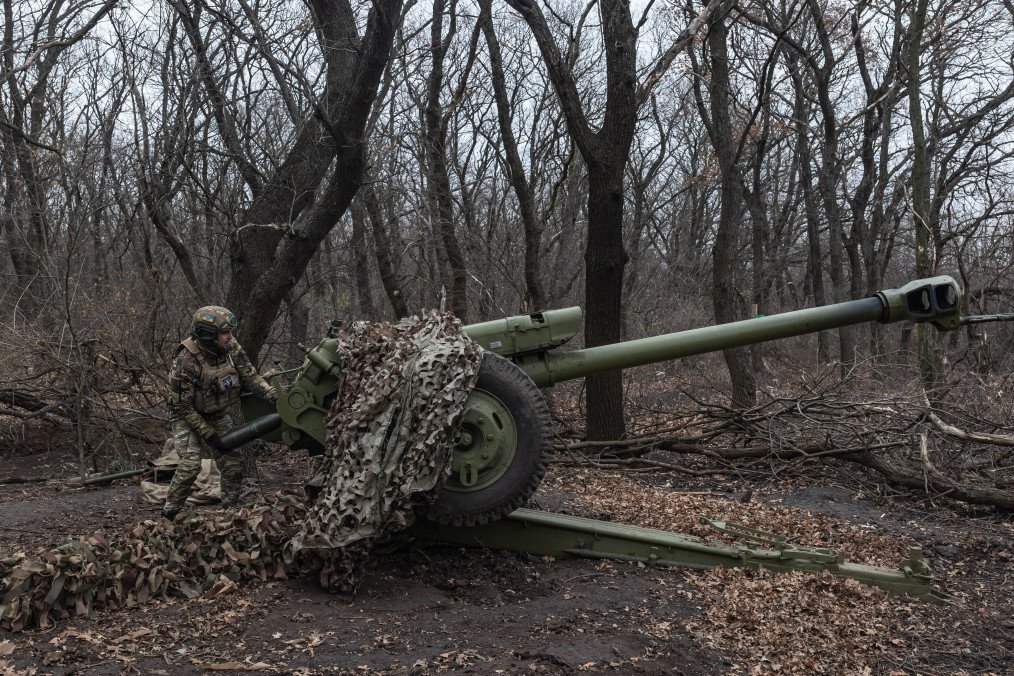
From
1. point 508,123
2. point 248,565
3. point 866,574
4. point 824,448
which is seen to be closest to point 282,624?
point 248,565

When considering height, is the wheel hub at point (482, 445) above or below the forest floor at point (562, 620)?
above

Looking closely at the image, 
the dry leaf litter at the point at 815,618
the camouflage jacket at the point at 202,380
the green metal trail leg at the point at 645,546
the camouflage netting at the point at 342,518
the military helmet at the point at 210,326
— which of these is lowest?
the dry leaf litter at the point at 815,618

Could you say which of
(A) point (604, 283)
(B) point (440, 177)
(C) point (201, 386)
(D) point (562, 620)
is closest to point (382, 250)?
(B) point (440, 177)

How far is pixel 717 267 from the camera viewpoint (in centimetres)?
1202

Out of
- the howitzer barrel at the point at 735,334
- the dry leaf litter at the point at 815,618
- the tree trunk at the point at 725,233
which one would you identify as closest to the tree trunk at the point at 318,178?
the howitzer barrel at the point at 735,334

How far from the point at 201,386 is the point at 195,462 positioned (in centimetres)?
59

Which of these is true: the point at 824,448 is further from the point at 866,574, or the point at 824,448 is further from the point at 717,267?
the point at 717,267

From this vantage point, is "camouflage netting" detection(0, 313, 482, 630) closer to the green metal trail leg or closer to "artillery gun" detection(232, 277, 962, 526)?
"artillery gun" detection(232, 277, 962, 526)

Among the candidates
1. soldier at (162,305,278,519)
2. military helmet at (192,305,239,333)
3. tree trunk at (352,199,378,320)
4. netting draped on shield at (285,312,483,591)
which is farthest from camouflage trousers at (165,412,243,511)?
tree trunk at (352,199,378,320)

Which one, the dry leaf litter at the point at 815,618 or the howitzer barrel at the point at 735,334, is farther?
the howitzer barrel at the point at 735,334

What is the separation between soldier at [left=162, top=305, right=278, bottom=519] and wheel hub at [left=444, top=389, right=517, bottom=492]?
2.06m

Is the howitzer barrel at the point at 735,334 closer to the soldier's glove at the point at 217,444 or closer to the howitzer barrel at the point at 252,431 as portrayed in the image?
the howitzer barrel at the point at 252,431

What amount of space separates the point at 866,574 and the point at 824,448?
10.5 feet

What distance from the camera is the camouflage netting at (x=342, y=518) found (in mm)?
4859
